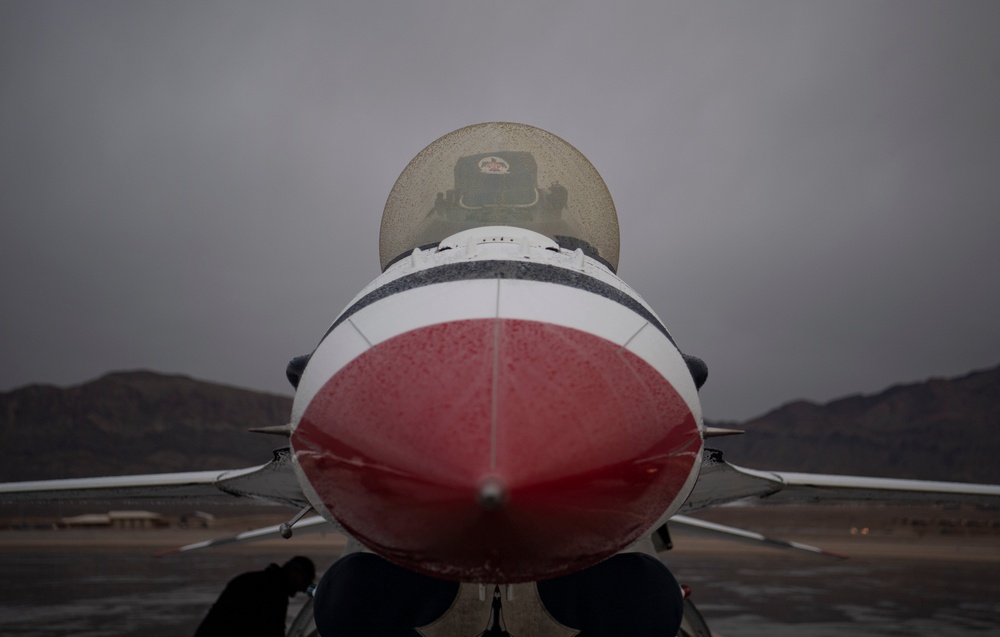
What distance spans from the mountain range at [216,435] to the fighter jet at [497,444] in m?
92.6

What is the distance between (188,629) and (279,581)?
15.2ft

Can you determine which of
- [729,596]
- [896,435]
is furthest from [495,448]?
[896,435]

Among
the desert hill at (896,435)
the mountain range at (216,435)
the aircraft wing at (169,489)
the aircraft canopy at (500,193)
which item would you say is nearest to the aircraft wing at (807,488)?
the aircraft canopy at (500,193)

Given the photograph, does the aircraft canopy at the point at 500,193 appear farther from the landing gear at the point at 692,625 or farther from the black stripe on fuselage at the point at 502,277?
the landing gear at the point at 692,625

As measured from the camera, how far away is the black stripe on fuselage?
1889mm

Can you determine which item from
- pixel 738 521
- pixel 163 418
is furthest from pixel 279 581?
pixel 163 418

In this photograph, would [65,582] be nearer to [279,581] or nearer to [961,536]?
[279,581]

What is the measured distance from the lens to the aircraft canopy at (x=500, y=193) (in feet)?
9.68

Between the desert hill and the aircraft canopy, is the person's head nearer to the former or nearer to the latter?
the aircraft canopy

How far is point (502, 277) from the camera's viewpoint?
1845 mm

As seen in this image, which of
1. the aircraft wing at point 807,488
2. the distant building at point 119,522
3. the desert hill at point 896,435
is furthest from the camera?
the desert hill at point 896,435

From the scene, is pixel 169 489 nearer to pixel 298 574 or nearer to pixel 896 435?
pixel 298 574

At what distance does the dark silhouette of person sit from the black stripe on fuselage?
115 inches

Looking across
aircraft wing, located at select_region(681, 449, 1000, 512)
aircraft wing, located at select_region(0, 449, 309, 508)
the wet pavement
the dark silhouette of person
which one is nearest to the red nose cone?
aircraft wing, located at select_region(681, 449, 1000, 512)
